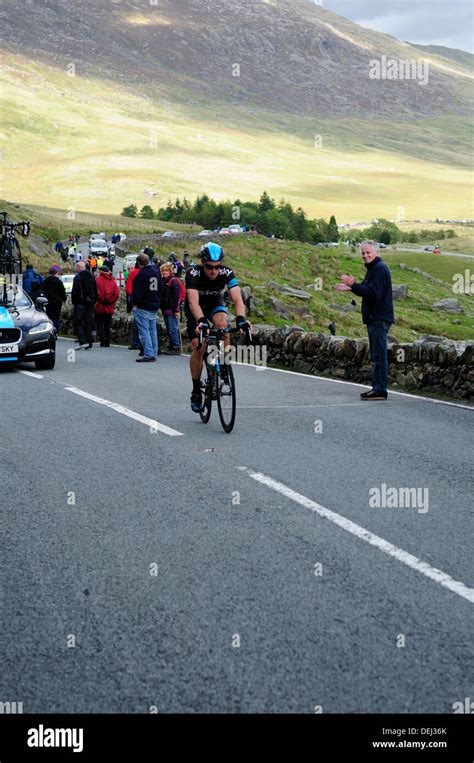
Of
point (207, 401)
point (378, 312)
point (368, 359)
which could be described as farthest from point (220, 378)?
point (368, 359)

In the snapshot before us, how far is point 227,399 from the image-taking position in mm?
9859

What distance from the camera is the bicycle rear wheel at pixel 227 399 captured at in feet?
32.0

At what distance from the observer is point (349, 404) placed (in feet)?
40.5

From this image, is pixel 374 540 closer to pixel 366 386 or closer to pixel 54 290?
pixel 366 386

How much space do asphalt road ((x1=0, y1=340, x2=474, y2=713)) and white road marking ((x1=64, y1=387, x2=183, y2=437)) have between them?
0.44 ft

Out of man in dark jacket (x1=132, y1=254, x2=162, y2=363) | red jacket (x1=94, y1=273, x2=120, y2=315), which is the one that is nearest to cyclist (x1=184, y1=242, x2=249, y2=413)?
man in dark jacket (x1=132, y1=254, x2=162, y2=363)

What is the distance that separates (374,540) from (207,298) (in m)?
4.95

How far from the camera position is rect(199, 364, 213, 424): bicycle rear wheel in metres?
10.1

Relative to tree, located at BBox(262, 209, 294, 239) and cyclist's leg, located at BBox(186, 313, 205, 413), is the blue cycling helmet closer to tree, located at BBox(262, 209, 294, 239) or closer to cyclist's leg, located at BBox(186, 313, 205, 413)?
cyclist's leg, located at BBox(186, 313, 205, 413)

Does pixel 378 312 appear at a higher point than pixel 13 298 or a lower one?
higher

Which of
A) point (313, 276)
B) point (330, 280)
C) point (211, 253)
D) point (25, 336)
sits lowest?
point (330, 280)

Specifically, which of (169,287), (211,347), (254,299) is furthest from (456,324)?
(211,347)

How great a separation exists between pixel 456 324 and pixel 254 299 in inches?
779

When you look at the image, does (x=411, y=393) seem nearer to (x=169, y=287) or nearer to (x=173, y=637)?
(x=169, y=287)
